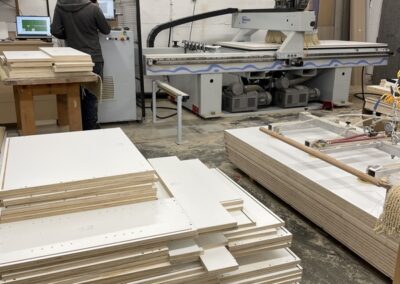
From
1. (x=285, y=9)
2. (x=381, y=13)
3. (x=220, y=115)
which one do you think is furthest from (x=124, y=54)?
(x=381, y=13)

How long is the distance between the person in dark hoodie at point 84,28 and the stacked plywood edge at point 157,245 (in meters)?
2.49

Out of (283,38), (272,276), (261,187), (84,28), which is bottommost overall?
(261,187)

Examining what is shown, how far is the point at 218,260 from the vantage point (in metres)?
1.63

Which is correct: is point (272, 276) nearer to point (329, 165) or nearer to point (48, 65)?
point (329, 165)

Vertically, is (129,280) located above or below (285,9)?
below

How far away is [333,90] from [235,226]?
14.9 feet

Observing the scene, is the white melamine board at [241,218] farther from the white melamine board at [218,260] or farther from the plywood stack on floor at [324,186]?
the plywood stack on floor at [324,186]

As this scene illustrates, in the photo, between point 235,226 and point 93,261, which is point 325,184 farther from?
point 93,261

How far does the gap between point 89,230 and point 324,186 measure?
1452 mm

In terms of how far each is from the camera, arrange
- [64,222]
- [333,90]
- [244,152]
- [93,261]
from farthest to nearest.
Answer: [333,90], [244,152], [64,222], [93,261]

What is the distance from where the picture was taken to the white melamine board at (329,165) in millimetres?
2268

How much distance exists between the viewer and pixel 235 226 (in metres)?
1.71

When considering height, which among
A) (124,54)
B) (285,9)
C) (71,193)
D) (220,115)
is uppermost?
(285,9)

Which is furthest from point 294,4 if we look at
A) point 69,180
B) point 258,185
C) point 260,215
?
point 69,180
